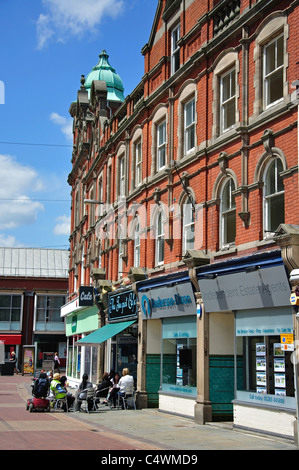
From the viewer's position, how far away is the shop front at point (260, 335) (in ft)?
46.8

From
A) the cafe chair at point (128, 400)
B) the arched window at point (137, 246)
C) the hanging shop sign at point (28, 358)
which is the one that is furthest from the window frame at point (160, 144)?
the hanging shop sign at point (28, 358)

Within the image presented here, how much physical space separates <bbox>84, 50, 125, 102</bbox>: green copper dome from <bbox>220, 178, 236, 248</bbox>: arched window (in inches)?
1173

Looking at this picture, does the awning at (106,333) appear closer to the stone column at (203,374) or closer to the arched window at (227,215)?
the stone column at (203,374)

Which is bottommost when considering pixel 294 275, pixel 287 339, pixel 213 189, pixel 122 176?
pixel 287 339

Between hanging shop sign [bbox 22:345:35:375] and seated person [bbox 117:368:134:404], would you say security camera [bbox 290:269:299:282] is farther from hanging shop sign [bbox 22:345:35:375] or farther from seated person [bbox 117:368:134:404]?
hanging shop sign [bbox 22:345:35:375]

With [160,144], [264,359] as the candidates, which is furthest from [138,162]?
[264,359]

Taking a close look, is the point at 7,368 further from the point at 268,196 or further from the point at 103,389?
the point at 268,196

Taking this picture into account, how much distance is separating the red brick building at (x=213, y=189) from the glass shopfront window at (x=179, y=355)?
7 centimetres

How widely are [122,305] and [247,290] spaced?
1067 centimetres

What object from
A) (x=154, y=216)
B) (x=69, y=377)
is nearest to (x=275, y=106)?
(x=154, y=216)

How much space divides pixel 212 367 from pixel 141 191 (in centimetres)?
902

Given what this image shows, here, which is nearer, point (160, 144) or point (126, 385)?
point (126, 385)

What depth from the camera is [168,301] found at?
20.7 meters
